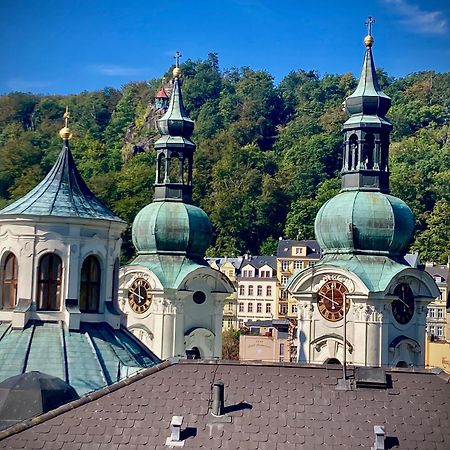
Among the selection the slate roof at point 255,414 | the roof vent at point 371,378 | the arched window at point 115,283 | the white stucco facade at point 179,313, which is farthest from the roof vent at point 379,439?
the white stucco facade at point 179,313

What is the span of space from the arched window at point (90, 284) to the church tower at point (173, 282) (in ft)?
36.7

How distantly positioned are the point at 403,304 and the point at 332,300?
8.56 ft

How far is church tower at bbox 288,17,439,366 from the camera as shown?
43.3 m

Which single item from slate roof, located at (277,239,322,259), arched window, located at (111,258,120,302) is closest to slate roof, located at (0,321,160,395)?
arched window, located at (111,258,120,302)

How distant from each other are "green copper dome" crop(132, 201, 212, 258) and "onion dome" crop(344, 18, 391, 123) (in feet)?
24.3

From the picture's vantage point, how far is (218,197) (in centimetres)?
11050

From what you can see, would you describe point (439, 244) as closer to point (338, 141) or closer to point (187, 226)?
point (338, 141)

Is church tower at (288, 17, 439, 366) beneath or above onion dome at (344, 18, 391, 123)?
beneath

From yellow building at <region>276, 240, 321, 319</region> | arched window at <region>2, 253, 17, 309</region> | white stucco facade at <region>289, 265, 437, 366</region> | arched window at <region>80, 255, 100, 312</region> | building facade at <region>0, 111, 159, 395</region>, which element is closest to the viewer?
building facade at <region>0, 111, 159, 395</region>

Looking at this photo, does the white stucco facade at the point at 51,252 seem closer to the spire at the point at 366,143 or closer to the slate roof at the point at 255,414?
the slate roof at the point at 255,414

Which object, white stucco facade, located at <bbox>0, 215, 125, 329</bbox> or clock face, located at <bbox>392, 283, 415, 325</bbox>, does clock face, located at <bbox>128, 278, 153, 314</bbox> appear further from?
white stucco facade, located at <bbox>0, 215, 125, 329</bbox>

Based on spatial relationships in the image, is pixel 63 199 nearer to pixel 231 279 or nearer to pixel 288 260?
pixel 288 260

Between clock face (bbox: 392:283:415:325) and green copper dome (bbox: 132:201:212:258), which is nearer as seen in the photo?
clock face (bbox: 392:283:415:325)

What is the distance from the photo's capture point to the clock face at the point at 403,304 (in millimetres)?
44094
